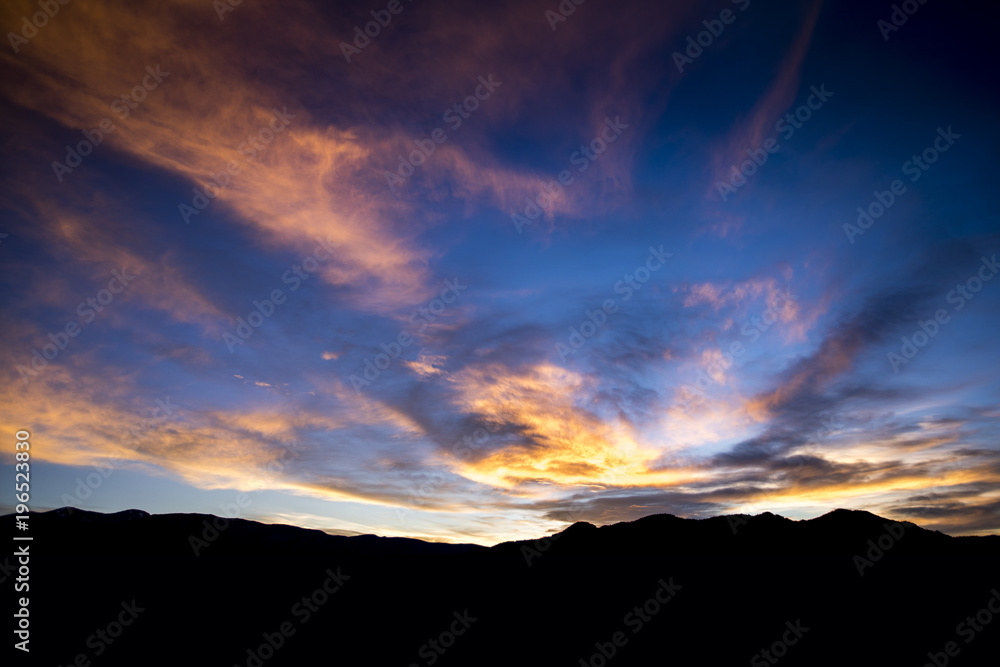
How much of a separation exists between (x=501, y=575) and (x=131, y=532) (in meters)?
83.9

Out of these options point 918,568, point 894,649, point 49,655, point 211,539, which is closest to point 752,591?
point 894,649

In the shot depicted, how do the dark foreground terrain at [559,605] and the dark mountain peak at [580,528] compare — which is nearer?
the dark foreground terrain at [559,605]

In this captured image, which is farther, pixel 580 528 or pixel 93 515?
pixel 93 515

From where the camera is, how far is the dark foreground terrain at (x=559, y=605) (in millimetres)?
33156

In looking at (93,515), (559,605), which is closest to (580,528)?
(559,605)

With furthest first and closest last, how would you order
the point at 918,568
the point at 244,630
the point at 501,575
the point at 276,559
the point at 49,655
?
1. the point at 276,559
2. the point at 501,575
3. the point at 918,568
4. the point at 244,630
5. the point at 49,655

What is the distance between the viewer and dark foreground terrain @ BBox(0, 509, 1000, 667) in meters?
33.2

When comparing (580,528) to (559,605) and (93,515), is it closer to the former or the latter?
(559,605)

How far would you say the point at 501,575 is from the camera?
58.8 metres

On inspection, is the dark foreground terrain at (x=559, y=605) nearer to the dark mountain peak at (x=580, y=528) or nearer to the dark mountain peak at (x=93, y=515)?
the dark mountain peak at (x=580, y=528)

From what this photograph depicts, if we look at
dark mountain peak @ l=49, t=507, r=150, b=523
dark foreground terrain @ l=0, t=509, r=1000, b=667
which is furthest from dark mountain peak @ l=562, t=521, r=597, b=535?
dark mountain peak @ l=49, t=507, r=150, b=523

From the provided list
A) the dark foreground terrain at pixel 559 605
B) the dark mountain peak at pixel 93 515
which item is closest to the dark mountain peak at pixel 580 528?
the dark foreground terrain at pixel 559 605

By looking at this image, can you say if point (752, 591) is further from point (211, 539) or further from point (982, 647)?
point (211, 539)

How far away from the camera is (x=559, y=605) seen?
44.7 meters
